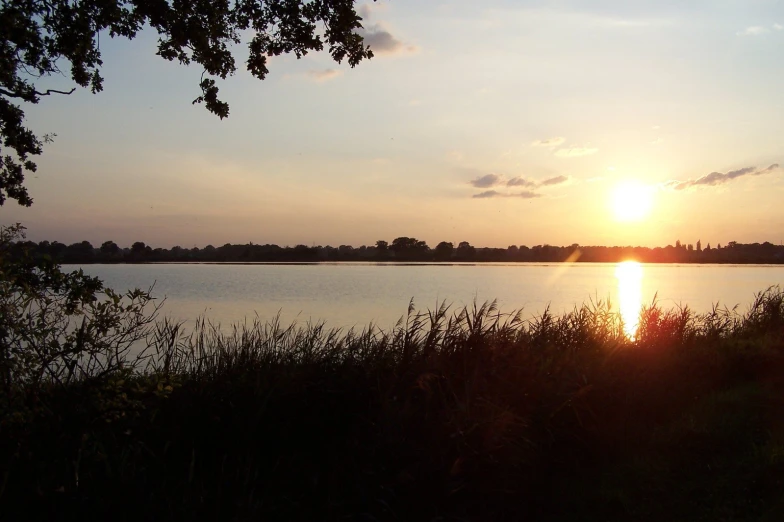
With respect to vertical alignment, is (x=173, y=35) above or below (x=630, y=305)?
above

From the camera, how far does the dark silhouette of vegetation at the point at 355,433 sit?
16.5 ft

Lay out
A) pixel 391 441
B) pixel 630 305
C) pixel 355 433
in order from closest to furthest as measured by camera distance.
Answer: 1. pixel 391 441
2. pixel 355 433
3. pixel 630 305

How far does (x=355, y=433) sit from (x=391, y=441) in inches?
21.6

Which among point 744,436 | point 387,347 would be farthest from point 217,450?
point 744,436

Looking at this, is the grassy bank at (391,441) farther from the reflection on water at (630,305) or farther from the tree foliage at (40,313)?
the reflection on water at (630,305)

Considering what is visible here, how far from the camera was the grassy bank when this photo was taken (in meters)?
5.09

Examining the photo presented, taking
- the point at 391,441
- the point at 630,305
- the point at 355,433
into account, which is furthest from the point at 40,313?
the point at 630,305

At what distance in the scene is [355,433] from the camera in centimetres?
617

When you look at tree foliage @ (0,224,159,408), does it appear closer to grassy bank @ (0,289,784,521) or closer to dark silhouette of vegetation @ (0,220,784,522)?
dark silhouette of vegetation @ (0,220,784,522)

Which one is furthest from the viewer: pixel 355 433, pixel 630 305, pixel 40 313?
pixel 630 305

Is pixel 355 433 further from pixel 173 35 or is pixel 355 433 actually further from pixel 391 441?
pixel 173 35

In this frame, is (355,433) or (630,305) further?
(630,305)

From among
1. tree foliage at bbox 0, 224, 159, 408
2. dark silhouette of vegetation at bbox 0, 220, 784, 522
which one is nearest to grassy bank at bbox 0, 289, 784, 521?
dark silhouette of vegetation at bbox 0, 220, 784, 522

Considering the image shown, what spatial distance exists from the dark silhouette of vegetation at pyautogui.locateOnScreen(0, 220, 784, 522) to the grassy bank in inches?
0.8
